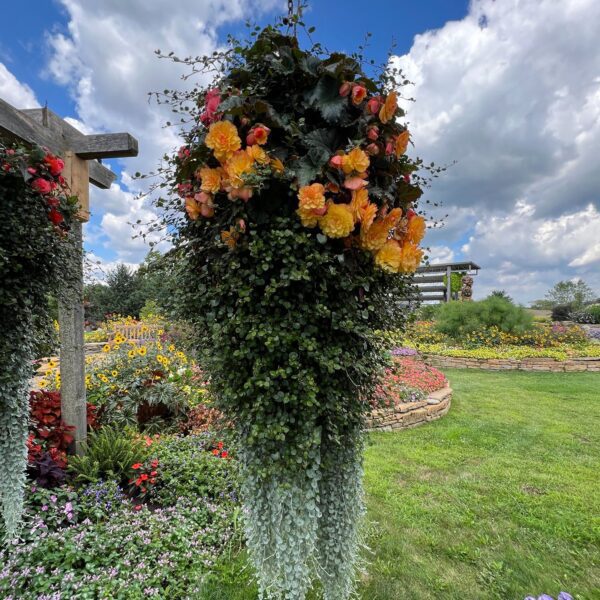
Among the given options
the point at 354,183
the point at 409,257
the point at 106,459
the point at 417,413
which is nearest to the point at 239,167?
the point at 354,183

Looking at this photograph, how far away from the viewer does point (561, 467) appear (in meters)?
3.31

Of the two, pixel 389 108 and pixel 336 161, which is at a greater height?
pixel 389 108

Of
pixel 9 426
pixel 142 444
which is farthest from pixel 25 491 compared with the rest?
pixel 142 444

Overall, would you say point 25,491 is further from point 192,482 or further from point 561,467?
point 561,467

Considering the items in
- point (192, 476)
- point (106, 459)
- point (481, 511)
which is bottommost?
point (481, 511)

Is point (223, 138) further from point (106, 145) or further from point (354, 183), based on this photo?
point (106, 145)

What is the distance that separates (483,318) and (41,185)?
9.64 m

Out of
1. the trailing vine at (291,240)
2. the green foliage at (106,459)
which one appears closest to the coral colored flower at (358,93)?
the trailing vine at (291,240)

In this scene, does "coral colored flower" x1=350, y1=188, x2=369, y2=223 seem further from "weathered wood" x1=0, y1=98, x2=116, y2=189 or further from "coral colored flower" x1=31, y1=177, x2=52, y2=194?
"weathered wood" x1=0, y1=98, x2=116, y2=189

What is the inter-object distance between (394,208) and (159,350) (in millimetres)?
4001

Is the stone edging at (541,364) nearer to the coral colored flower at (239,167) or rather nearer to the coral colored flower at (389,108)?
the coral colored flower at (389,108)

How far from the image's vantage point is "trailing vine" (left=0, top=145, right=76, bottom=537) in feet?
6.16

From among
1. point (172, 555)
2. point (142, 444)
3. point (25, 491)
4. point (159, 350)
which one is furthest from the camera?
point (159, 350)

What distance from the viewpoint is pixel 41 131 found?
2.40 metres
